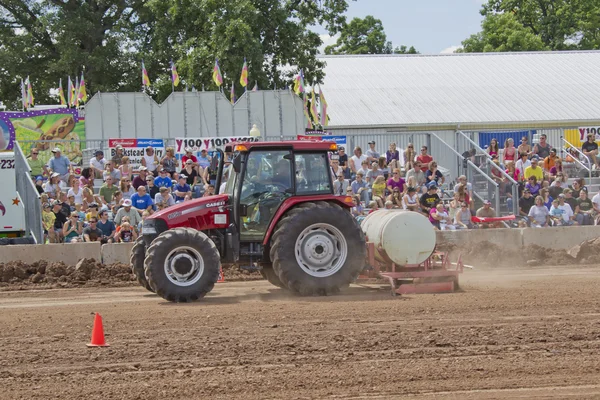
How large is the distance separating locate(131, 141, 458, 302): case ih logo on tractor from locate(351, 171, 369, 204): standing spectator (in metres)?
7.31

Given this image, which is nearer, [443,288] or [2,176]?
[443,288]

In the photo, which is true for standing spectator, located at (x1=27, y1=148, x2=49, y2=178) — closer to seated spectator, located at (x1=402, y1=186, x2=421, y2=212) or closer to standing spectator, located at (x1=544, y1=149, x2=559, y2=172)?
seated spectator, located at (x1=402, y1=186, x2=421, y2=212)

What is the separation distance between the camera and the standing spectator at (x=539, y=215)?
782 inches

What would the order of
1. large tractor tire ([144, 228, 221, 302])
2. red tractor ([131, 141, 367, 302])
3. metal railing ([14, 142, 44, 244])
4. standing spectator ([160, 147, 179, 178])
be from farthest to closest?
standing spectator ([160, 147, 179, 178]) → metal railing ([14, 142, 44, 244]) → red tractor ([131, 141, 367, 302]) → large tractor tire ([144, 228, 221, 302])

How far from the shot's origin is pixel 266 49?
108 ft

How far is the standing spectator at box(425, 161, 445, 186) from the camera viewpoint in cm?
2070

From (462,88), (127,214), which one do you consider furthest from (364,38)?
(127,214)

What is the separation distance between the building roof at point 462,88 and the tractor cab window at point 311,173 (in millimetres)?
21114

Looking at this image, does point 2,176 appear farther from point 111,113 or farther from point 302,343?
point 302,343

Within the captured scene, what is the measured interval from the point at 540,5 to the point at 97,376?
180ft

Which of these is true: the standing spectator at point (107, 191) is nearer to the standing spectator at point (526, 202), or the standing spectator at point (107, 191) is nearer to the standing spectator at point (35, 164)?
the standing spectator at point (35, 164)

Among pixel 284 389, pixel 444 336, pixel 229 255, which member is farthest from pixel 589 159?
pixel 284 389

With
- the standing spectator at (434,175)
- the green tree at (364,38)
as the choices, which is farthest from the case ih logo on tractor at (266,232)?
the green tree at (364,38)

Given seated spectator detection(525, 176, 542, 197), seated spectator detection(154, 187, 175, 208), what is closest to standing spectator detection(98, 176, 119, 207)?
seated spectator detection(154, 187, 175, 208)
